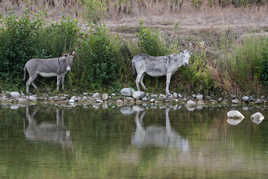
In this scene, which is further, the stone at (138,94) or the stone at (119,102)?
the stone at (138,94)

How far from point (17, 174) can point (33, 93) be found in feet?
39.1

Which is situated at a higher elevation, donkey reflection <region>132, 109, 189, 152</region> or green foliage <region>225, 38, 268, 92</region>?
green foliage <region>225, 38, 268, 92</region>

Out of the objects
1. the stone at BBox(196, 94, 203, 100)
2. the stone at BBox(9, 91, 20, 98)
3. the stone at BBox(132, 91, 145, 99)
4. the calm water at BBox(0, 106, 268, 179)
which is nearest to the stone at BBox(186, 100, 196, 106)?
the stone at BBox(196, 94, 203, 100)

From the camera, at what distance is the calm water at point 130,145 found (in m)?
9.07

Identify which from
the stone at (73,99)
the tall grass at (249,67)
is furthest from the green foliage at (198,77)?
the stone at (73,99)

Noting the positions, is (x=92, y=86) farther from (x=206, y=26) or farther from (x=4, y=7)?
(x=4, y=7)

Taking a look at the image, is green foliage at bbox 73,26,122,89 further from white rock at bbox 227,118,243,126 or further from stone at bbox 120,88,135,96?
white rock at bbox 227,118,243,126

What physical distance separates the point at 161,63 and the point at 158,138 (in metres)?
7.89

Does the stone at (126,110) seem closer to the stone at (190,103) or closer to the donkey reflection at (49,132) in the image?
the stone at (190,103)

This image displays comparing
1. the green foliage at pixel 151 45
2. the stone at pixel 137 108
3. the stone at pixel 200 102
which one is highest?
the green foliage at pixel 151 45

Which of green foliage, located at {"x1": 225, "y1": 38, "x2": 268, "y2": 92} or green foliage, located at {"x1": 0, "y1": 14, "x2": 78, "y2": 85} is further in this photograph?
green foliage, located at {"x1": 0, "y1": 14, "x2": 78, "y2": 85}

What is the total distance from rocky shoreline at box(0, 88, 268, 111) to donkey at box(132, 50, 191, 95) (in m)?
0.46

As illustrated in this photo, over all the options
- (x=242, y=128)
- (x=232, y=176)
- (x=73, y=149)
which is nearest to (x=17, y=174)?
(x=73, y=149)

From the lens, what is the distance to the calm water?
907cm
